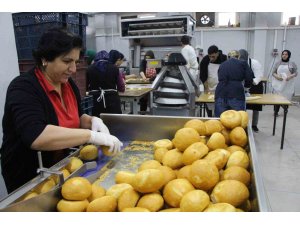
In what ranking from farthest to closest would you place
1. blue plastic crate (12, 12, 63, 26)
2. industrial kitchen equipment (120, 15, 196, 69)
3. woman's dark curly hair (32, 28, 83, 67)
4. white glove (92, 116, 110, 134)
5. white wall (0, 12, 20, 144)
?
1. industrial kitchen equipment (120, 15, 196, 69)
2. blue plastic crate (12, 12, 63, 26)
3. white wall (0, 12, 20, 144)
4. white glove (92, 116, 110, 134)
5. woman's dark curly hair (32, 28, 83, 67)

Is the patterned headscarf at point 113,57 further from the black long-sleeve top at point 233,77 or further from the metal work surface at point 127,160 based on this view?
the metal work surface at point 127,160

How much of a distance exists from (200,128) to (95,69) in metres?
2.25

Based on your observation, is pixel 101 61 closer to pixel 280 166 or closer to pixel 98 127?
pixel 98 127

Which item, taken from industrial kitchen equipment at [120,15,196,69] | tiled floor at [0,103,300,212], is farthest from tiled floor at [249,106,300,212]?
industrial kitchen equipment at [120,15,196,69]

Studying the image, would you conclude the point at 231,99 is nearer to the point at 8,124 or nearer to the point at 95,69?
the point at 95,69

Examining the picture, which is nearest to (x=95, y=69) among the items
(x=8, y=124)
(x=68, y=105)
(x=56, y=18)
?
(x=56, y=18)

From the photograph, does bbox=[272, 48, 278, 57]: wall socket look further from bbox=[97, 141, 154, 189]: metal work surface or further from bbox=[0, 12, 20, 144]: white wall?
bbox=[0, 12, 20, 144]: white wall

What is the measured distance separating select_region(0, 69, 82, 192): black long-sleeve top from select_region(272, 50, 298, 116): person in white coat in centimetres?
582

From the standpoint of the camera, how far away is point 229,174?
919 mm

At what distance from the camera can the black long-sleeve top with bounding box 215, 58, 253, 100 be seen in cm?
335

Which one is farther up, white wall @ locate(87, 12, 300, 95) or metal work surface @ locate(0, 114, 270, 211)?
white wall @ locate(87, 12, 300, 95)

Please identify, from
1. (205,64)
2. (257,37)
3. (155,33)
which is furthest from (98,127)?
(257,37)

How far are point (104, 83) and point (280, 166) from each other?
2434mm

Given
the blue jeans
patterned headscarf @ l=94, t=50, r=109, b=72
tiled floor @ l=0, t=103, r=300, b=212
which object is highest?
patterned headscarf @ l=94, t=50, r=109, b=72
